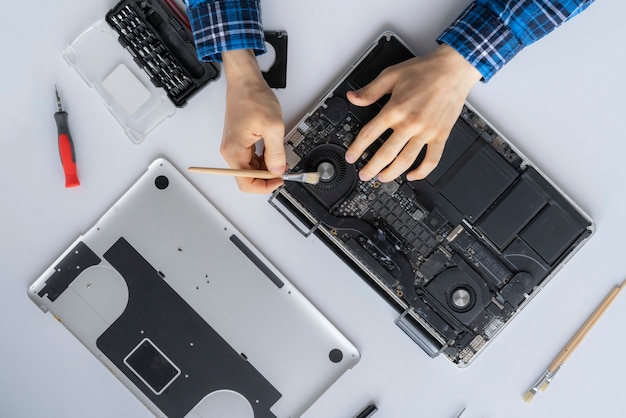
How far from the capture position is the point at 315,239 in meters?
1.52

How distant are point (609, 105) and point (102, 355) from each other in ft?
5.03

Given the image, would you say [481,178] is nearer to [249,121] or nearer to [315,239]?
[315,239]

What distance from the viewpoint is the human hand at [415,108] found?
131cm

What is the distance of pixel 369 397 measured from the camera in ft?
5.11

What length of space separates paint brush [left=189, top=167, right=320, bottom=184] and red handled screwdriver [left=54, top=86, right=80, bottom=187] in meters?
0.37

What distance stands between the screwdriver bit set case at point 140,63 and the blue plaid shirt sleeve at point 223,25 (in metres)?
0.11

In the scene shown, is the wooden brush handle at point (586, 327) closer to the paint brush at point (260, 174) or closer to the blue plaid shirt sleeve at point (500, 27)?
the blue plaid shirt sleeve at point (500, 27)

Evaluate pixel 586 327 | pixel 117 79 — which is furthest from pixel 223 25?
pixel 586 327

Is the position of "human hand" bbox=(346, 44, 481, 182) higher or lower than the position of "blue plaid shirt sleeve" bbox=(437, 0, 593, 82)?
lower

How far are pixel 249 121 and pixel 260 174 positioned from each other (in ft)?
0.42

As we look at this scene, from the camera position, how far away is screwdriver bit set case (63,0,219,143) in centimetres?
143

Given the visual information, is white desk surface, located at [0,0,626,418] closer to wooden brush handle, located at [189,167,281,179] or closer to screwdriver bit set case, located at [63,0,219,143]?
screwdriver bit set case, located at [63,0,219,143]

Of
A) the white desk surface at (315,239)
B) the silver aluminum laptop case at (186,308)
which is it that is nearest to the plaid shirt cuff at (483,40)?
the white desk surface at (315,239)

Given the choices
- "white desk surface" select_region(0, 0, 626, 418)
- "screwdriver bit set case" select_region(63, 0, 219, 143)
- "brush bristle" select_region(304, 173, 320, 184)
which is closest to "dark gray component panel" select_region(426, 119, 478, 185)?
"white desk surface" select_region(0, 0, 626, 418)
